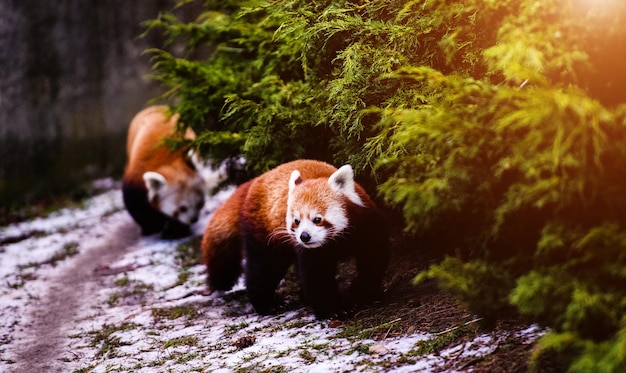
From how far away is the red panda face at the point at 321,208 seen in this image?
3643 millimetres

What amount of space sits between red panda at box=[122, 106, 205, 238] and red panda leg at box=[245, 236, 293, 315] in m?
2.58

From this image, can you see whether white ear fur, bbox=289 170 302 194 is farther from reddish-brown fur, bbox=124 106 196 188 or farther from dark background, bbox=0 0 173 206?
dark background, bbox=0 0 173 206

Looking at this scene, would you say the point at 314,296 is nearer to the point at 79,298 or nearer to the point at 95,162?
the point at 79,298

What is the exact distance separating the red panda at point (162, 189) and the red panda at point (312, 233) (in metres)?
2.41

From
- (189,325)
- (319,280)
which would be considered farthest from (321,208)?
(189,325)

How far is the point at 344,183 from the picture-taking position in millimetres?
3725

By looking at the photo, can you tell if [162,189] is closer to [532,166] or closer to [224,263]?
[224,263]

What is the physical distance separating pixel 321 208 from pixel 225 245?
3.73 ft

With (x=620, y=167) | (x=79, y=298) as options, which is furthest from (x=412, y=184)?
(x=79, y=298)

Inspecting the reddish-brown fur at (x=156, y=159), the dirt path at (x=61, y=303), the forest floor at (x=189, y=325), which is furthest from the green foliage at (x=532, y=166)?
A: the reddish-brown fur at (x=156, y=159)

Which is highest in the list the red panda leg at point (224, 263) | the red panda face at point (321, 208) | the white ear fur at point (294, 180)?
the white ear fur at point (294, 180)

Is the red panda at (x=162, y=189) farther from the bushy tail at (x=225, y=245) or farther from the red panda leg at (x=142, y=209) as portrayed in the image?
the bushy tail at (x=225, y=245)

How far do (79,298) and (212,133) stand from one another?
5.88 feet

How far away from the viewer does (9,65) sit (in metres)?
9.61
